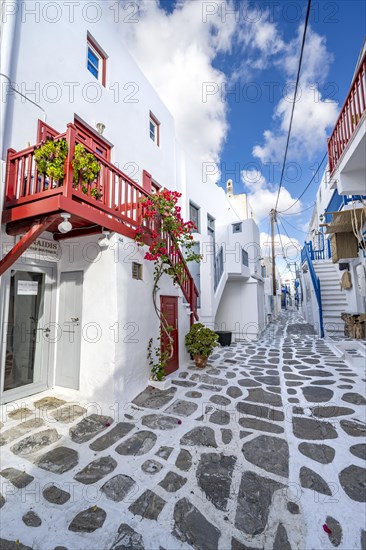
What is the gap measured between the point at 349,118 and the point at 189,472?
19.1 ft

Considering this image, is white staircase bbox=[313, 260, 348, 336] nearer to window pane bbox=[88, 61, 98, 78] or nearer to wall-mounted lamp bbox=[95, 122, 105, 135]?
wall-mounted lamp bbox=[95, 122, 105, 135]

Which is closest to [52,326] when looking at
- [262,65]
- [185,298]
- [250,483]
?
[185,298]

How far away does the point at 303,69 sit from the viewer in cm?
555

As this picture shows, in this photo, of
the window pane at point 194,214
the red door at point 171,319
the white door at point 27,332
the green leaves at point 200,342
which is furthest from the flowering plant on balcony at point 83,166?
the window pane at point 194,214

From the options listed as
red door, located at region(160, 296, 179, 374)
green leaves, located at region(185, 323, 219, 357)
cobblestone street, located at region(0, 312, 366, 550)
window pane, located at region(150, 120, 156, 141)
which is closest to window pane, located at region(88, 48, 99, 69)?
window pane, located at region(150, 120, 156, 141)

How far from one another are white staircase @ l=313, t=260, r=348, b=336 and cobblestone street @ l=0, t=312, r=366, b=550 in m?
6.72

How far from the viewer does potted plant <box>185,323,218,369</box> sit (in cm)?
587

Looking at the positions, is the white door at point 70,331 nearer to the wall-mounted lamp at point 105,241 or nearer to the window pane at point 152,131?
the wall-mounted lamp at point 105,241

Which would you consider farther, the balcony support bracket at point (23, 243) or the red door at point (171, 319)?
the red door at point (171, 319)

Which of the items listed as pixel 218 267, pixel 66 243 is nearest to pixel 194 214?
pixel 218 267

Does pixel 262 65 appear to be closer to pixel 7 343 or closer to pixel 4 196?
pixel 4 196

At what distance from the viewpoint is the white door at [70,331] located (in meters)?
4.26

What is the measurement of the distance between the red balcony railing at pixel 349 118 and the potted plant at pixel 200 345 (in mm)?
4604

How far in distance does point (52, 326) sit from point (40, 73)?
4716mm
